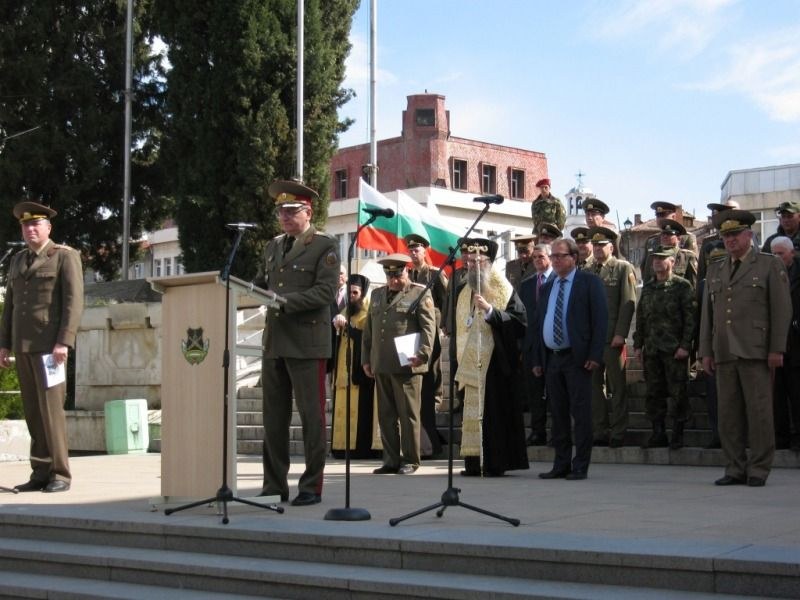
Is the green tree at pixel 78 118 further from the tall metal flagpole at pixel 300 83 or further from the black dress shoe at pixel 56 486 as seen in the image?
the black dress shoe at pixel 56 486

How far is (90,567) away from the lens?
7.99 metres

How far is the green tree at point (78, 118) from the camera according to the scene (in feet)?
101

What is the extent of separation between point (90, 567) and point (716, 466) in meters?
6.71

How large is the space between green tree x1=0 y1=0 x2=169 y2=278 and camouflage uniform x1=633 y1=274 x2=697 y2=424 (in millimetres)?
20738

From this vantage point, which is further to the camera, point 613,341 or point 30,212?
point 613,341

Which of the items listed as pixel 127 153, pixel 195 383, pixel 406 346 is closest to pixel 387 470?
pixel 406 346

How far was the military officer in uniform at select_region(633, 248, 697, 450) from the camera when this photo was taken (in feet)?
41.9

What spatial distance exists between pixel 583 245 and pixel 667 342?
1538 millimetres

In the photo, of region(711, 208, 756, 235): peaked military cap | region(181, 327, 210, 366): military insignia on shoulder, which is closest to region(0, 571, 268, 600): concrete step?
region(181, 327, 210, 366): military insignia on shoulder

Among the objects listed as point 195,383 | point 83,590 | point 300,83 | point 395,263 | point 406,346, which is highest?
point 300,83

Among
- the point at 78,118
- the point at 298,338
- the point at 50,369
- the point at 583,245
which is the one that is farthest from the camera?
the point at 78,118

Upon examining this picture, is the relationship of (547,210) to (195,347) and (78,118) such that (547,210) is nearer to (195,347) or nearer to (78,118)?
(195,347)

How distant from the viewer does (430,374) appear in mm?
13359

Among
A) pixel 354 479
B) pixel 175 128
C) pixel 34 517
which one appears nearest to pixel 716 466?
pixel 354 479
